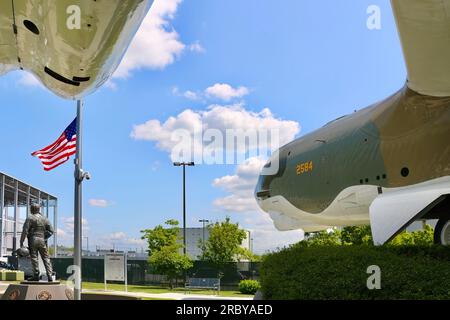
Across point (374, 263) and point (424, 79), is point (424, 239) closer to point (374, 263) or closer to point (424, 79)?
point (424, 79)

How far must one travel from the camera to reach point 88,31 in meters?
4.95

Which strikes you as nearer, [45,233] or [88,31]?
[88,31]

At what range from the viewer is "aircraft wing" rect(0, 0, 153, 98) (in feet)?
15.5

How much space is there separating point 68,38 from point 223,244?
1073 inches

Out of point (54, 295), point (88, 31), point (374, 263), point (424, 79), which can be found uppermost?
point (424, 79)

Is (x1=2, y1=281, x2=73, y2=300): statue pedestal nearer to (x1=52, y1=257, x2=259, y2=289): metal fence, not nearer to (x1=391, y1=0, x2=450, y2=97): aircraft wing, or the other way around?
(x1=391, y1=0, x2=450, y2=97): aircraft wing

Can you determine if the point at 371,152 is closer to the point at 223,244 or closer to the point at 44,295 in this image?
the point at 44,295

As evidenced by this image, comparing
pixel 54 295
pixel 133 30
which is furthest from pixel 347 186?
pixel 133 30

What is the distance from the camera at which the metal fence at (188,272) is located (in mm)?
28234

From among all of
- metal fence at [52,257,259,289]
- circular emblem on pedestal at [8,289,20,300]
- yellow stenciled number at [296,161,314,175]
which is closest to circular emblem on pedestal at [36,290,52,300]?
circular emblem on pedestal at [8,289,20,300]

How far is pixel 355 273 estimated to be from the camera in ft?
23.2

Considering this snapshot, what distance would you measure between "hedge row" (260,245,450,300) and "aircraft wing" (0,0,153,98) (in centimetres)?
426

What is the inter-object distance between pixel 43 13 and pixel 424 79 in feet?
22.6

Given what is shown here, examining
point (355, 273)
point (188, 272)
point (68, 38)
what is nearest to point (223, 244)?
point (188, 272)
